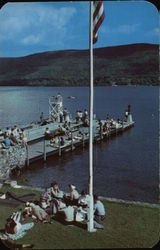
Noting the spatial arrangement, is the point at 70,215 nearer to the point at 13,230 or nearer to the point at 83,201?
the point at 83,201

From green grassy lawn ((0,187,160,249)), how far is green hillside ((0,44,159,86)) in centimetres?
7784

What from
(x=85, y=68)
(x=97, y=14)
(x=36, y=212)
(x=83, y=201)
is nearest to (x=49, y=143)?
(x=83, y=201)

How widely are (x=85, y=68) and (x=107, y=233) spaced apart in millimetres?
117896

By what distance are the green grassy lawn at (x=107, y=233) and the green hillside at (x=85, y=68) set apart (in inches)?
3065

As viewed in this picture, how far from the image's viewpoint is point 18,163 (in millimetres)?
20734

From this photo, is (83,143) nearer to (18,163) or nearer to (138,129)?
(18,163)

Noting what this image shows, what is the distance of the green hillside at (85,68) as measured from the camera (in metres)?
97.8

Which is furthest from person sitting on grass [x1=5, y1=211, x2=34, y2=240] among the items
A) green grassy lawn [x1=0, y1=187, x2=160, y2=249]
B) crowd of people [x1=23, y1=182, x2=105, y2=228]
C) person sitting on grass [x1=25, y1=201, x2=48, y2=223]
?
crowd of people [x1=23, y1=182, x2=105, y2=228]

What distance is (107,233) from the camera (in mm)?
9805

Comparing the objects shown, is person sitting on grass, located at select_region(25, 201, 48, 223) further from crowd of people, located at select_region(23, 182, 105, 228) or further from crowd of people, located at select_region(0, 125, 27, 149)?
crowd of people, located at select_region(0, 125, 27, 149)

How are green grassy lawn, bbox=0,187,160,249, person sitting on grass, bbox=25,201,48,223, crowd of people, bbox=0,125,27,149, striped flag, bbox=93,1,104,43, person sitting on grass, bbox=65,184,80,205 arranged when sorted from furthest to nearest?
crowd of people, bbox=0,125,27,149, person sitting on grass, bbox=65,184,80,205, person sitting on grass, bbox=25,201,48,223, green grassy lawn, bbox=0,187,160,249, striped flag, bbox=93,1,104,43

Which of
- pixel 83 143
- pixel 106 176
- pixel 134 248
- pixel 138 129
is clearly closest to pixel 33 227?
pixel 134 248

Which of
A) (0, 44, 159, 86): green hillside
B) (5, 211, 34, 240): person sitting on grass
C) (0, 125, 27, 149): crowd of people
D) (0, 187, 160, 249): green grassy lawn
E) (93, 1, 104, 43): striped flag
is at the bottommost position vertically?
(0, 187, 160, 249): green grassy lawn

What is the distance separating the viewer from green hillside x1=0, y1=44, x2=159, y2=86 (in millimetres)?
97750
